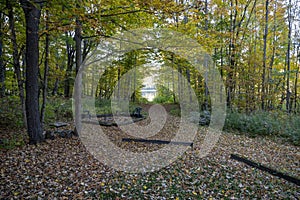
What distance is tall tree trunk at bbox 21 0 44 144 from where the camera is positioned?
436 cm

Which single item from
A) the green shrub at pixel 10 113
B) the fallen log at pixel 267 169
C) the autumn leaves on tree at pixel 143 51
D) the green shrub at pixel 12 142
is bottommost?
the fallen log at pixel 267 169

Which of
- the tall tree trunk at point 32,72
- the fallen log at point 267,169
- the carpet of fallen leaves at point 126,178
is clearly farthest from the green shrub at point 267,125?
the tall tree trunk at point 32,72

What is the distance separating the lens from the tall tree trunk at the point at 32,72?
14.3 feet

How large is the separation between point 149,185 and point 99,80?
12.8m

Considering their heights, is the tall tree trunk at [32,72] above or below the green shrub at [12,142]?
above

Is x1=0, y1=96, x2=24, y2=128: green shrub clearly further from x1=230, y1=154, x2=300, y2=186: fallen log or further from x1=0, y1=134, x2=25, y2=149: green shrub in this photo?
x1=230, y1=154, x2=300, y2=186: fallen log

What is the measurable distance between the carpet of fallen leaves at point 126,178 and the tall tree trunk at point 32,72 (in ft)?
1.36

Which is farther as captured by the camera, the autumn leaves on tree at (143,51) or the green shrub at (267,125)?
the green shrub at (267,125)

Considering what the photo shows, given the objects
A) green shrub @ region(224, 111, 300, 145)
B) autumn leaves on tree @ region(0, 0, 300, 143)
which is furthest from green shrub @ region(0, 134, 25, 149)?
green shrub @ region(224, 111, 300, 145)

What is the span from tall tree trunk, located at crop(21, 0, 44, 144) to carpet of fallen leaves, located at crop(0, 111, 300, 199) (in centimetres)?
Answer: 41

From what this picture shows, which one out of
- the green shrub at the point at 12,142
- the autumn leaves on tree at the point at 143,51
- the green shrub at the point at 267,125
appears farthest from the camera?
the green shrub at the point at 267,125

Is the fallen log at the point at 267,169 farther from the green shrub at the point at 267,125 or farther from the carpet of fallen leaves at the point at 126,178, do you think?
the green shrub at the point at 267,125

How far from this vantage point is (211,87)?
10414mm

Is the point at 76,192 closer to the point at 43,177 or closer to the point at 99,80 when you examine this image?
the point at 43,177
